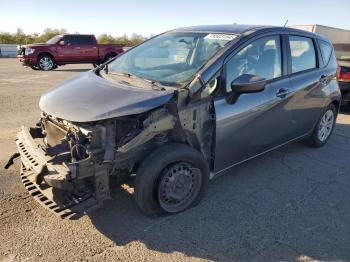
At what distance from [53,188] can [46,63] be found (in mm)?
15696

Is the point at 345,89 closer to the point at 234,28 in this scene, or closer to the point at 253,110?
the point at 234,28

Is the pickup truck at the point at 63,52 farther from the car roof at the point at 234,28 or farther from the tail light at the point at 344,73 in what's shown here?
the car roof at the point at 234,28

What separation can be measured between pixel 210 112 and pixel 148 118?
66cm

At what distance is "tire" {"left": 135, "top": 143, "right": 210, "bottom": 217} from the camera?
301cm

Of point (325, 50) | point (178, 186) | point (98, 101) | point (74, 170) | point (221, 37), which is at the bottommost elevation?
point (178, 186)

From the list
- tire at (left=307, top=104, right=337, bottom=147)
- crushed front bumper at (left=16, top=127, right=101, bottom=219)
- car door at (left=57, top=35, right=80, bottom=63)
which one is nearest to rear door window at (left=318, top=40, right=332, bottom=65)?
tire at (left=307, top=104, right=337, bottom=147)

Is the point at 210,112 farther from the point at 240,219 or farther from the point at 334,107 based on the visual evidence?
the point at 334,107

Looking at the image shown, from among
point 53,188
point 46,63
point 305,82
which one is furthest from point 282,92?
point 46,63

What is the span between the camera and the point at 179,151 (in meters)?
3.14

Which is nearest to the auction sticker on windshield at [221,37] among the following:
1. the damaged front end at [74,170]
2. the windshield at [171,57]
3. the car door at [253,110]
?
the windshield at [171,57]

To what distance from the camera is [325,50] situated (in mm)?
5043

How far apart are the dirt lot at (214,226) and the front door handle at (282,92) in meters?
1.01

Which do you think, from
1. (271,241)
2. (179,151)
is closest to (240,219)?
(271,241)

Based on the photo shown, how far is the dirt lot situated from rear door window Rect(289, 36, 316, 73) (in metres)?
1.41
